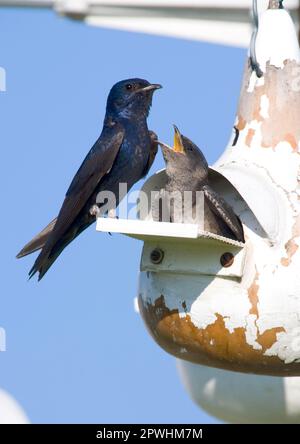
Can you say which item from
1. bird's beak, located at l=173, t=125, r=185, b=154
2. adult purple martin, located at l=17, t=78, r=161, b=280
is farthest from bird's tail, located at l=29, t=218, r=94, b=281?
bird's beak, located at l=173, t=125, r=185, b=154

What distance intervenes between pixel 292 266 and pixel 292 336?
0.23 meters

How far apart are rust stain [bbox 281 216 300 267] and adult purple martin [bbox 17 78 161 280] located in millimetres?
833

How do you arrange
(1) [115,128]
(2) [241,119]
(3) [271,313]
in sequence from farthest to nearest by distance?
(1) [115,128]
(2) [241,119]
(3) [271,313]

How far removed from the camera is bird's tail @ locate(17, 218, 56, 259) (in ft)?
20.7

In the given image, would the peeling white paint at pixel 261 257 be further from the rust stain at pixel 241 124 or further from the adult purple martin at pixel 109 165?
the adult purple martin at pixel 109 165

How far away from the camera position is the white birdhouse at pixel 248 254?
19.2 feet

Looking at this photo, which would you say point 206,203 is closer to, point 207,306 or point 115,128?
point 207,306

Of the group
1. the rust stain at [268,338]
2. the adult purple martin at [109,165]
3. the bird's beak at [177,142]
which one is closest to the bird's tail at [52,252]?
the adult purple martin at [109,165]

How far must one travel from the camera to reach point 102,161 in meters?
6.46

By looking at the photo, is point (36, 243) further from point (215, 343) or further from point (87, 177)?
point (215, 343)

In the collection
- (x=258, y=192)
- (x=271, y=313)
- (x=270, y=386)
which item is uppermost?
(x=258, y=192)

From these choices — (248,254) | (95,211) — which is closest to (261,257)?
(248,254)

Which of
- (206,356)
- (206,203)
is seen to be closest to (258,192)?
(206,203)

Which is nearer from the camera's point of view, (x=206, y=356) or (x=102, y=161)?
(x=206, y=356)
